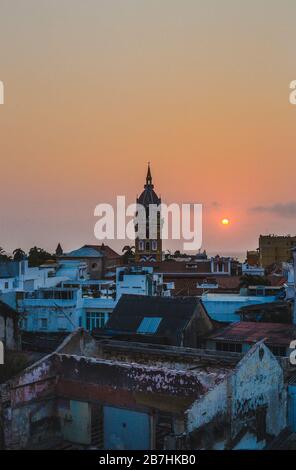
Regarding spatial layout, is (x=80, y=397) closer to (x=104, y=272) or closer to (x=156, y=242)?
(x=104, y=272)

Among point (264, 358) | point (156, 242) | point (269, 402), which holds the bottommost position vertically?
point (269, 402)

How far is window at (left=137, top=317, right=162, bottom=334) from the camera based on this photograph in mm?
28678

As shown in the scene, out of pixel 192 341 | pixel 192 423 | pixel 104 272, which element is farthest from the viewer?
pixel 104 272

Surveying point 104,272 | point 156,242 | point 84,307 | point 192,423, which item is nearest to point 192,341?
point 84,307

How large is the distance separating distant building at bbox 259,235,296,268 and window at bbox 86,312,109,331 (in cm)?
5919

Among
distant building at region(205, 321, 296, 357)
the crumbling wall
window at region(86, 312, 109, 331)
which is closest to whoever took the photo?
the crumbling wall

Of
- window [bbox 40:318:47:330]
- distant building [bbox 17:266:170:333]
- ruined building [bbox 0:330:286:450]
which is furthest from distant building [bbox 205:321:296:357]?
window [bbox 40:318:47:330]

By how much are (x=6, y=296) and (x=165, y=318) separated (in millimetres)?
11427

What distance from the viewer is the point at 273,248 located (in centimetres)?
9238

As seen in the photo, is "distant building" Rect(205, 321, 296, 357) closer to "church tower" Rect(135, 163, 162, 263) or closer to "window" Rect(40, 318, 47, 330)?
"window" Rect(40, 318, 47, 330)

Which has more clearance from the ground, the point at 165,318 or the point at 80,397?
the point at 165,318

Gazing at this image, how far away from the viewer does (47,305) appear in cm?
3434

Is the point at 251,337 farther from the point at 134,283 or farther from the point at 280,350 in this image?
the point at 134,283

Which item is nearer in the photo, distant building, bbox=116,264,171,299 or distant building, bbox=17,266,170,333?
distant building, bbox=17,266,170,333
